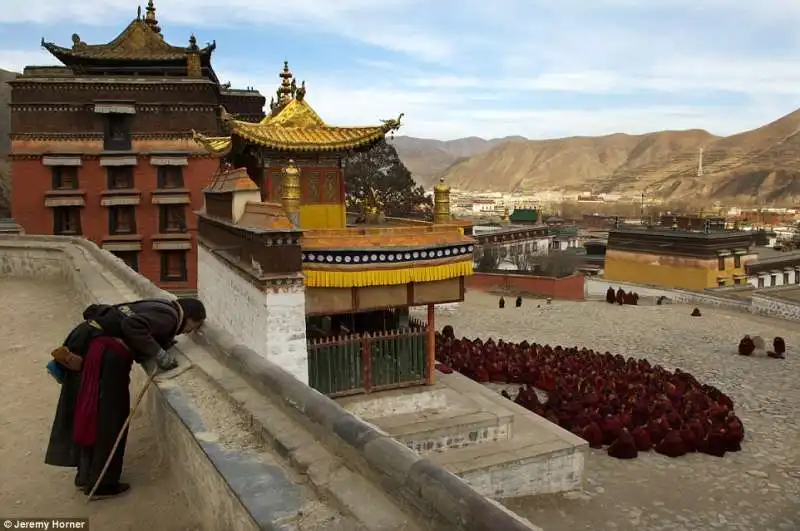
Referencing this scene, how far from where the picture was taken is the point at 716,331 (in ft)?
77.0

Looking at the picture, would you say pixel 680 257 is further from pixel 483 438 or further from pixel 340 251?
pixel 340 251

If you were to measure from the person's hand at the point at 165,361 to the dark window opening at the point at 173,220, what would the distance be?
22.7 meters

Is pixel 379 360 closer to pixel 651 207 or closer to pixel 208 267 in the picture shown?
pixel 208 267

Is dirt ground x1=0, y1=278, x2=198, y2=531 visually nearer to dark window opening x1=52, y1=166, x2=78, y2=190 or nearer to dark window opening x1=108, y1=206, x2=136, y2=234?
dark window opening x1=108, y1=206, x2=136, y2=234

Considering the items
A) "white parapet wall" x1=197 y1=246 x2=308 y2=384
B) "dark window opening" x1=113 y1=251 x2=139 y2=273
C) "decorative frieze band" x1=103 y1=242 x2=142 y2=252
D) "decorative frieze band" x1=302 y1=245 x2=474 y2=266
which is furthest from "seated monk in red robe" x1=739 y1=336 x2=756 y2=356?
"dark window opening" x1=113 y1=251 x2=139 y2=273

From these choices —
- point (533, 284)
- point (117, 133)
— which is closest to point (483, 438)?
point (117, 133)

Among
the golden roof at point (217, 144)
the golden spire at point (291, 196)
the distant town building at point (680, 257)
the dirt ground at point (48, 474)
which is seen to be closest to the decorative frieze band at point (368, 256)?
the golden spire at point (291, 196)

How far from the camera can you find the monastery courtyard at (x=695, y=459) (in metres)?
9.14

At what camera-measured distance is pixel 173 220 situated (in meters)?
27.0

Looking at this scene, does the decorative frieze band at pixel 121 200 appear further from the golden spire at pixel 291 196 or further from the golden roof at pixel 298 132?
the golden spire at pixel 291 196

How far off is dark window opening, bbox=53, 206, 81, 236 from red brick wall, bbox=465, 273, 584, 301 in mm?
20138

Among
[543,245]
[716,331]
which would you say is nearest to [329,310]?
[716,331]

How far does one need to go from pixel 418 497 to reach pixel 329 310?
23.8 ft

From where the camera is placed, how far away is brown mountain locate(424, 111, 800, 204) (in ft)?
367
